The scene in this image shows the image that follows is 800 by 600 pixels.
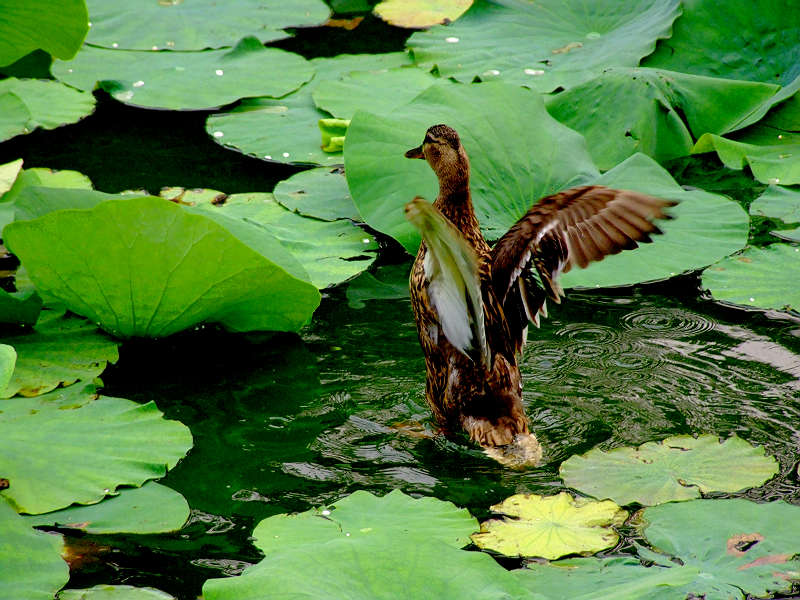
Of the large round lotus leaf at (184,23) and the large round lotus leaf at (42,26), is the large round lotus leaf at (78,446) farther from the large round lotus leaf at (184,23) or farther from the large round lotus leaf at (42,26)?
the large round lotus leaf at (184,23)

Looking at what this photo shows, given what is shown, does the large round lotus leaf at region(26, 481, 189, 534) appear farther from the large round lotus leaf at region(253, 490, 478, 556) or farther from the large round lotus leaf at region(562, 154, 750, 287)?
the large round lotus leaf at region(562, 154, 750, 287)

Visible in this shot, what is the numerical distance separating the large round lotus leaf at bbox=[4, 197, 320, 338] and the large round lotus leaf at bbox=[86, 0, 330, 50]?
292cm

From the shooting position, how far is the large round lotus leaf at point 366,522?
3.01 meters

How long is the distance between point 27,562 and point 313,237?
2.43m

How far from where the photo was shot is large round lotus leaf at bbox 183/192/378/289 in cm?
469

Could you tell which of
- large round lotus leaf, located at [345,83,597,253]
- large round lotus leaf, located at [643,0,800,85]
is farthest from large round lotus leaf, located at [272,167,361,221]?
large round lotus leaf, located at [643,0,800,85]

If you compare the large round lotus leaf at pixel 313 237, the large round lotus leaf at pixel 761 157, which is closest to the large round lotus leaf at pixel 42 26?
the large round lotus leaf at pixel 313 237

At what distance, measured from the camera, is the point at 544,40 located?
6293mm

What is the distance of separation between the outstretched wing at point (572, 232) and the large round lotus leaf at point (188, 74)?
2.96 m

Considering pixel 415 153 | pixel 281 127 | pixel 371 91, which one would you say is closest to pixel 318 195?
pixel 281 127

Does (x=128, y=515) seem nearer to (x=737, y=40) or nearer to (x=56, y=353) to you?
(x=56, y=353)

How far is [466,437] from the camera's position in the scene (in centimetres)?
395

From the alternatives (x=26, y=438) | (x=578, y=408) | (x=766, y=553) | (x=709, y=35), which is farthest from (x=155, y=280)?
(x=709, y=35)

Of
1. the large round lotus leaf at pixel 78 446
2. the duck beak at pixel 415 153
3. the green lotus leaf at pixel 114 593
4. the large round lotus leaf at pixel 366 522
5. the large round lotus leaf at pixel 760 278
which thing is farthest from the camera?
the large round lotus leaf at pixel 760 278
